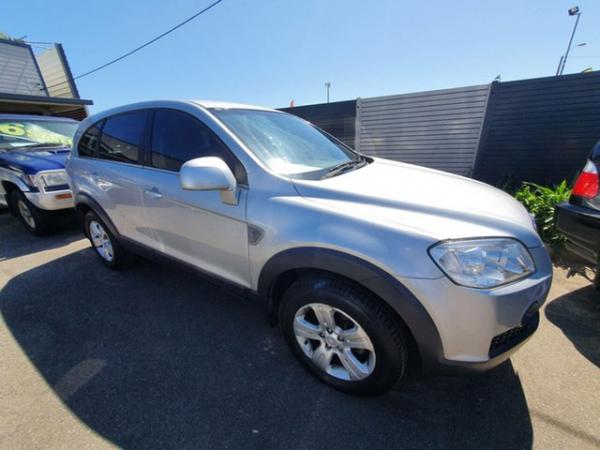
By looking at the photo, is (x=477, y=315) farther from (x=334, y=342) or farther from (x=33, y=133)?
(x=33, y=133)

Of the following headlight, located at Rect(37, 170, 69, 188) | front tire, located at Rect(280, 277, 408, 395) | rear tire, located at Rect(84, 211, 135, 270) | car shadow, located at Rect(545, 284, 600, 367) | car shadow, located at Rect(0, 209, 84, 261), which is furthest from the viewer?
car shadow, located at Rect(0, 209, 84, 261)

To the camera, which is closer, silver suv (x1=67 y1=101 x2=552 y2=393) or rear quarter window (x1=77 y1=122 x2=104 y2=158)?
silver suv (x1=67 y1=101 x2=552 y2=393)

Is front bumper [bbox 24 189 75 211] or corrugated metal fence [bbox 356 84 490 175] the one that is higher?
corrugated metal fence [bbox 356 84 490 175]

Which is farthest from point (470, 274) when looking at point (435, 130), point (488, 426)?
point (435, 130)

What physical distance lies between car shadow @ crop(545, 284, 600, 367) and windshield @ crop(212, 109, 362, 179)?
2197mm

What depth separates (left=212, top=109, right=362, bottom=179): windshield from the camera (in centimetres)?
183

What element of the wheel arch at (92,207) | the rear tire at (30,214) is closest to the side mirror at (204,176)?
the wheel arch at (92,207)

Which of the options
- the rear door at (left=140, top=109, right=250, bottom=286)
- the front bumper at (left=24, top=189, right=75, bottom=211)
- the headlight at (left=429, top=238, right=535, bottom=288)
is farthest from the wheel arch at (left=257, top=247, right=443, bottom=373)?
the front bumper at (left=24, top=189, right=75, bottom=211)

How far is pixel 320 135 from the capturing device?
262 centimetres

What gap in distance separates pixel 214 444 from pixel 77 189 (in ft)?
10.0

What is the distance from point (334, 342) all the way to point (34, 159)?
199 inches

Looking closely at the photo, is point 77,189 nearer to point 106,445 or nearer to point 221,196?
point 221,196

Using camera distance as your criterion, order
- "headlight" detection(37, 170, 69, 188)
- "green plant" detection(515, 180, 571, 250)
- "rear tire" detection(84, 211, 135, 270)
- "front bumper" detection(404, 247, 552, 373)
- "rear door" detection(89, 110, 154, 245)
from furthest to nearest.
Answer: "headlight" detection(37, 170, 69, 188) < "green plant" detection(515, 180, 571, 250) < "rear tire" detection(84, 211, 135, 270) < "rear door" detection(89, 110, 154, 245) < "front bumper" detection(404, 247, 552, 373)

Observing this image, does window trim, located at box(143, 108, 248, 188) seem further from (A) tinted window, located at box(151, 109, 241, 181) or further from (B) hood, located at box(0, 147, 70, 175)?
(B) hood, located at box(0, 147, 70, 175)
